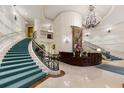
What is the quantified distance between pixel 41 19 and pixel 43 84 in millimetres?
5482

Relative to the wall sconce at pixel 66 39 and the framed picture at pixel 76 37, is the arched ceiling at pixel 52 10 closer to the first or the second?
the framed picture at pixel 76 37

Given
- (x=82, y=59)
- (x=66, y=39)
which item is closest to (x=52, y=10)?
(x=66, y=39)

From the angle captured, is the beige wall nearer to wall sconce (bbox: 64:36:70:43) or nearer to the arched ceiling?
the arched ceiling

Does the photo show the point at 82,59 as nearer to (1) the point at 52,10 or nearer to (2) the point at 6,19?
(1) the point at 52,10

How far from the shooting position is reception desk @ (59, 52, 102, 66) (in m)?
5.98

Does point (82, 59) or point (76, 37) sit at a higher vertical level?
point (76, 37)

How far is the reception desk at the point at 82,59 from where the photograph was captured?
19.6 feet

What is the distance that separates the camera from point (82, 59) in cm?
596

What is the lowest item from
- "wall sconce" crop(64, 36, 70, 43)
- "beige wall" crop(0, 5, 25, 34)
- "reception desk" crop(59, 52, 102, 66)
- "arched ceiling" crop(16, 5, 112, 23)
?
"reception desk" crop(59, 52, 102, 66)

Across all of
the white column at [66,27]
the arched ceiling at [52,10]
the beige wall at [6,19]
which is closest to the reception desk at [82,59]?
the white column at [66,27]

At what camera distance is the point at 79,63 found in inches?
235

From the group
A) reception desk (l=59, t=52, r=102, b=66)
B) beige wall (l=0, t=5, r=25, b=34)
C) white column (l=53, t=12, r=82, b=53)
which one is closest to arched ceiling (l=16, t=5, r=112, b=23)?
white column (l=53, t=12, r=82, b=53)
